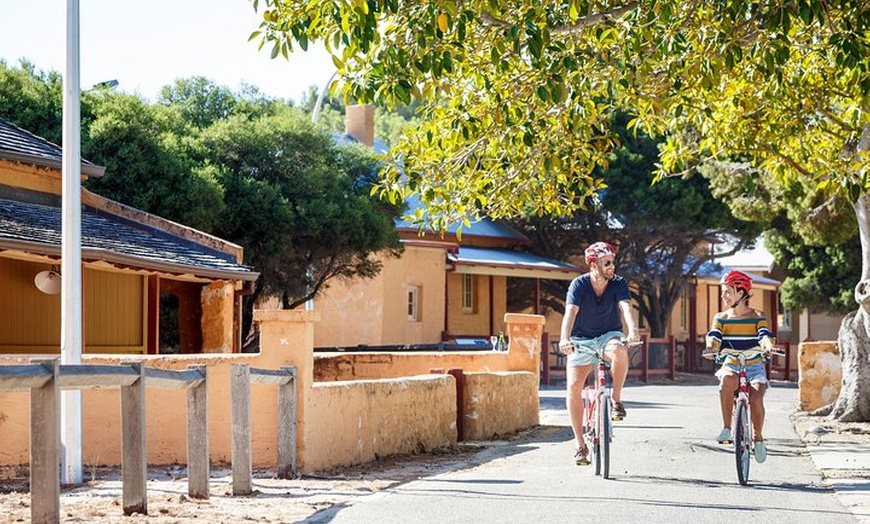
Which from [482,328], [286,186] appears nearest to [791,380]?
[482,328]

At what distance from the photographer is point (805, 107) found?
15711 millimetres

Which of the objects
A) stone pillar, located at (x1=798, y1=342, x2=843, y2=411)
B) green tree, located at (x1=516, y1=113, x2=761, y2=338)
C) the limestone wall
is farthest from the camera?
green tree, located at (x1=516, y1=113, x2=761, y2=338)

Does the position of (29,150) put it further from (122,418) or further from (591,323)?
(122,418)

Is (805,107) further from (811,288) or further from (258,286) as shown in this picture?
(811,288)

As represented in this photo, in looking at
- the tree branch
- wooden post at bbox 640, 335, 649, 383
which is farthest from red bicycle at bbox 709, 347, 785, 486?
wooden post at bbox 640, 335, 649, 383

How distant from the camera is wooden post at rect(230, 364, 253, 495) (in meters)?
10.1

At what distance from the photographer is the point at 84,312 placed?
20297 mm

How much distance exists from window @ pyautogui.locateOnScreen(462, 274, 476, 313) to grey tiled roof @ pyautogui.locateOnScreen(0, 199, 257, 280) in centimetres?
1938


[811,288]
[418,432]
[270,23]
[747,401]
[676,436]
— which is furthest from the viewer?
[811,288]

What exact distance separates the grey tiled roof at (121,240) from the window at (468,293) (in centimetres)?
1938

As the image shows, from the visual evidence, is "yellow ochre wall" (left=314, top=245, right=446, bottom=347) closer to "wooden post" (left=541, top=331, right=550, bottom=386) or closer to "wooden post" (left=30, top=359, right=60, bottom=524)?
"wooden post" (left=541, top=331, right=550, bottom=386)

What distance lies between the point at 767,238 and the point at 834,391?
19.1 meters

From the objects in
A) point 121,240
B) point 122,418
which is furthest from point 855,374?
point 122,418

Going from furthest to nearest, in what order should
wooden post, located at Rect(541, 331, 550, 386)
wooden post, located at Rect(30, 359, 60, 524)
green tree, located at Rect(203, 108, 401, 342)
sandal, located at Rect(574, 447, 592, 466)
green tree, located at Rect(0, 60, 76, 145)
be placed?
wooden post, located at Rect(541, 331, 550, 386) → green tree, located at Rect(203, 108, 401, 342) → green tree, located at Rect(0, 60, 76, 145) → sandal, located at Rect(574, 447, 592, 466) → wooden post, located at Rect(30, 359, 60, 524)
